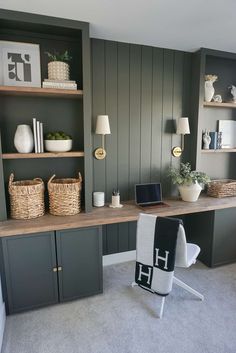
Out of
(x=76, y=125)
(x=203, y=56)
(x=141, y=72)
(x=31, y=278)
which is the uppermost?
(x=203, y=56)

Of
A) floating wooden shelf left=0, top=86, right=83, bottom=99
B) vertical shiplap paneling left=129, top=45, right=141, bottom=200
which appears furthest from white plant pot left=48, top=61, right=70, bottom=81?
vertical shiplap paneling left=129, top=45, right=141, bottom=200

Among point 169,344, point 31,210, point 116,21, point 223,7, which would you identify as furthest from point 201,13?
point 169,344

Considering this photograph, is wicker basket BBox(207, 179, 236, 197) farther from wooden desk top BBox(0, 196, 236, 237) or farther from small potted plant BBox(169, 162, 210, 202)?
small potted plant BBox(169, 162, 210, 202)

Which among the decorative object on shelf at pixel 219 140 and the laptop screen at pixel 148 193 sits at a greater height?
the decorative object on shelf at pixel 219 140

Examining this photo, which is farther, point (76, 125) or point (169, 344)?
point (76, 125)

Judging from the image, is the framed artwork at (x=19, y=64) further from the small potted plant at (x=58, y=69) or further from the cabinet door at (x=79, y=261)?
the cabinet door at (x=79, y=261)

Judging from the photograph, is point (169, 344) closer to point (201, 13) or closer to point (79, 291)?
point (79, 291)

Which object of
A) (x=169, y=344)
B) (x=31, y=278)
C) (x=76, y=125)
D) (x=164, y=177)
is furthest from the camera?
(x=164, y=177)

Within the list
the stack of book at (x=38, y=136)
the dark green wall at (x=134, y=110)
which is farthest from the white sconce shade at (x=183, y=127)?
the stack of book at (x=38, y=136)

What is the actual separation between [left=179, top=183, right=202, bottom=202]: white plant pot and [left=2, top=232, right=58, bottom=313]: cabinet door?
1.49 metres

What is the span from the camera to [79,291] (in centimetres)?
211

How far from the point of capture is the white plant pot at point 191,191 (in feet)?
8.53

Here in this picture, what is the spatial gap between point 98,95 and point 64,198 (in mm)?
1132

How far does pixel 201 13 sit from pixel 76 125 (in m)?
1.44
